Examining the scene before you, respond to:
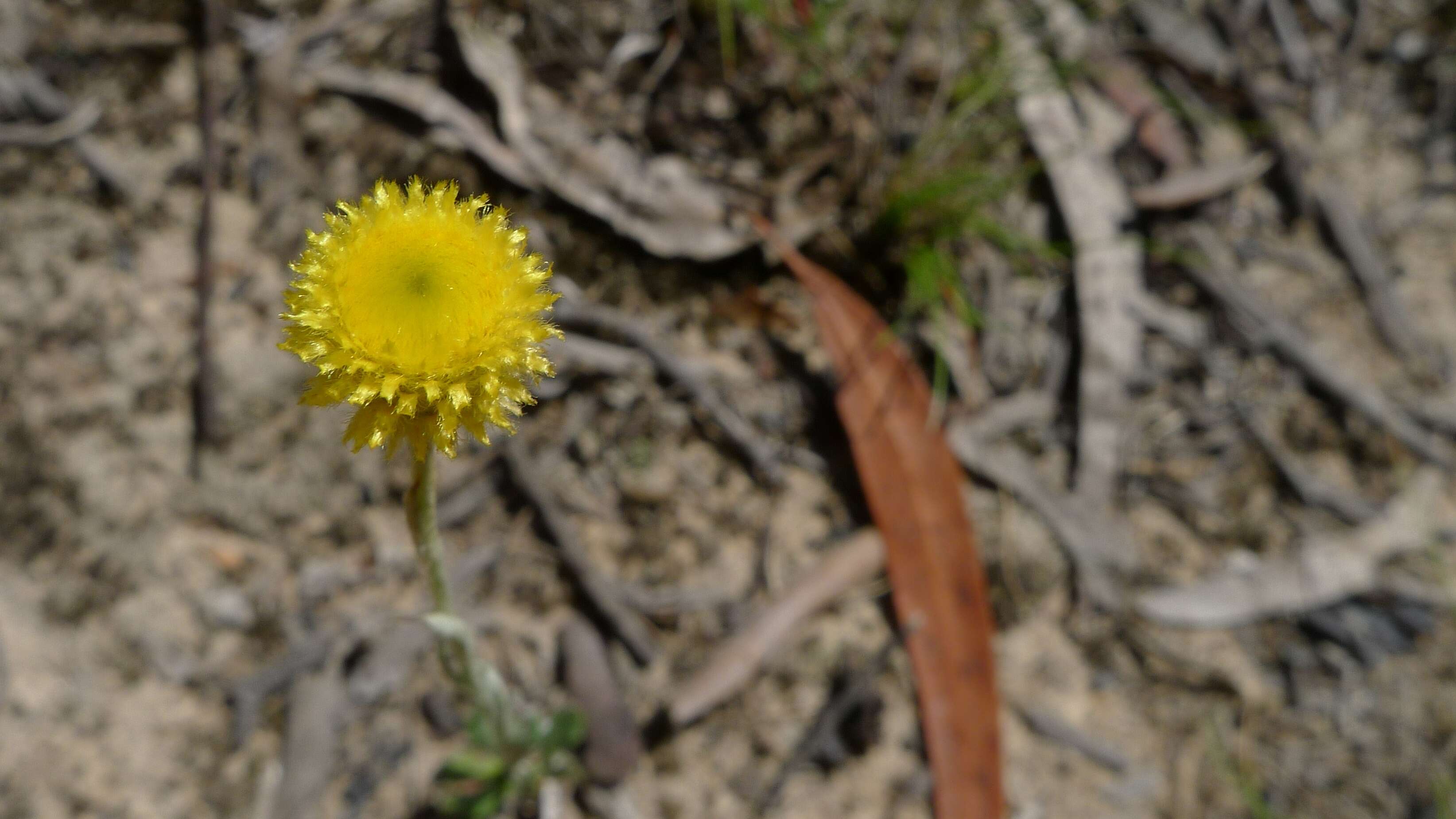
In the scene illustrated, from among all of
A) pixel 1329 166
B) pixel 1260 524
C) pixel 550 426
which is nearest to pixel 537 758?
pixel 550 426

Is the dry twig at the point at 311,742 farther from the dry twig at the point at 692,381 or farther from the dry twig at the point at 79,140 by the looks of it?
the dry twig at the point at 79,140

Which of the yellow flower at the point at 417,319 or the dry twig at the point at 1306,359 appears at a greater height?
the yellow flower at the point at 417,319

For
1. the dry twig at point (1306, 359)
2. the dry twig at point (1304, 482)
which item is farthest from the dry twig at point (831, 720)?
the dry twig at point (1306, 359)

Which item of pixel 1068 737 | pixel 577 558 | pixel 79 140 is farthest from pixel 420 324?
pixel 1068 737

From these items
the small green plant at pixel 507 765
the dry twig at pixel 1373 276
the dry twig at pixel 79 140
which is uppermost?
the dry twig at pixel 79 140

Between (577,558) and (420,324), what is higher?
(420,324)

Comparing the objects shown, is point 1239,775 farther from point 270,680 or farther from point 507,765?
point 270,680

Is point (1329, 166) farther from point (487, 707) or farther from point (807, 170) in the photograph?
point (487, 707)
